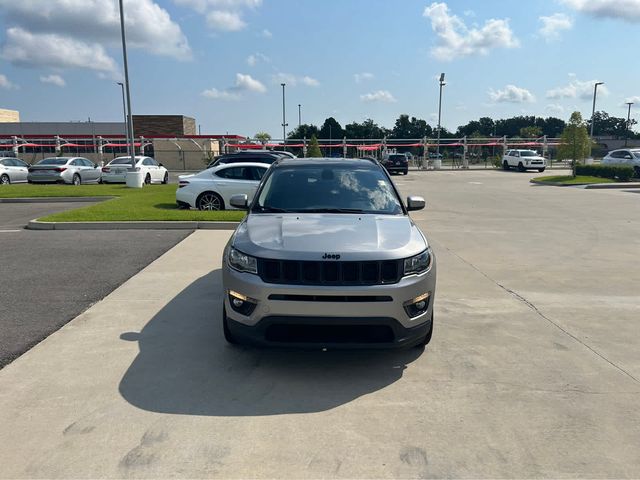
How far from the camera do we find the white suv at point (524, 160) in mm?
39969

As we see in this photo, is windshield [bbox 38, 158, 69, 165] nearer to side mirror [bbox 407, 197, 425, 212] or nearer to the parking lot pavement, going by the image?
the parking lot pavement

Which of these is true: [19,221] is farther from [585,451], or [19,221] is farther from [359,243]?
[585,451]

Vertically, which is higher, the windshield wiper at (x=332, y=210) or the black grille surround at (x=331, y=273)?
the windshield wiper at (x=332, y=210)

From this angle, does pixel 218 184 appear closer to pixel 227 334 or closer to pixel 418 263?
pixel 227 334

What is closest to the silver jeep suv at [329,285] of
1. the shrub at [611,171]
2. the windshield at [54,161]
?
the windshield at [54,161]

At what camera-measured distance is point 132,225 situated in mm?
10961

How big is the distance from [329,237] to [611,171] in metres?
28.3

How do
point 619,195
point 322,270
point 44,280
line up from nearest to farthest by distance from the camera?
point 322,270 < point 44,280 < point 619,195

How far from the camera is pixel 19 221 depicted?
476 inches

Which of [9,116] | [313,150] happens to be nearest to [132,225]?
[313,150]

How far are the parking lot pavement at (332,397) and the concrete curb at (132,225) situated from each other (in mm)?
4581

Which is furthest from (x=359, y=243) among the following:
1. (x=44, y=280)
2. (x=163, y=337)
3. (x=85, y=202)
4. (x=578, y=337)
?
(x=85, y=202)

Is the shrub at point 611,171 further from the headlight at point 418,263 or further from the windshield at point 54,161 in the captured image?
the windshield at point 54,161

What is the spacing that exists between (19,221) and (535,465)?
41.6 feet
